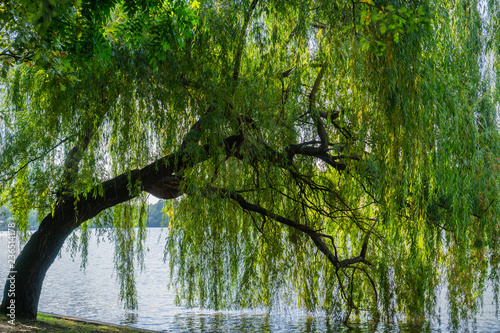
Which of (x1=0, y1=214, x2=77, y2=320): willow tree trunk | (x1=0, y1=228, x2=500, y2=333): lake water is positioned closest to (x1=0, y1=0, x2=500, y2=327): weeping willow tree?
(x1=0, y1=214, x2=77, y2=320): willow tree trunk

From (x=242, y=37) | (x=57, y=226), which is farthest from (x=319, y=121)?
(x=57, y=226)

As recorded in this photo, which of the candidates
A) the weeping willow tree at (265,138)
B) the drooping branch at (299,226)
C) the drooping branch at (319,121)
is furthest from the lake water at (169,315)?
the drooping branch at (319,121)

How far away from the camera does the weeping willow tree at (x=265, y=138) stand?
4152 mm

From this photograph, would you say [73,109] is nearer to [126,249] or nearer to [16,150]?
[16,150]

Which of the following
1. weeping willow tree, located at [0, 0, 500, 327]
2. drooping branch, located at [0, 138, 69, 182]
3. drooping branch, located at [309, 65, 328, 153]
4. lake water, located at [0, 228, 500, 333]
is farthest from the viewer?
lake water, located at [0, 228, 500, 333]

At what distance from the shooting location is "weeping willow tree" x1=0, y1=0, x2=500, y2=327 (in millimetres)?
4152

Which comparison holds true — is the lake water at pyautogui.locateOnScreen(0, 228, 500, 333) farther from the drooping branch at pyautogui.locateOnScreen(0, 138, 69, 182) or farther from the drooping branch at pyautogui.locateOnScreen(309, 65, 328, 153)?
the drooping branch at pyautogui.locateOnScreen(309, 65, 328, 153)

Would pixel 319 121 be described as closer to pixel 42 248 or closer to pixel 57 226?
pixel 57 226

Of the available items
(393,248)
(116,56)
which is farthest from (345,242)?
(116,56)

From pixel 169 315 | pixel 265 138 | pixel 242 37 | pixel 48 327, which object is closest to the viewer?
pixel 242 37

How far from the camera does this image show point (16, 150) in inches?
219

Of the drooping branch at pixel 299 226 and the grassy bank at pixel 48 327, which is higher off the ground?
the drooping branch at pixel 299 226

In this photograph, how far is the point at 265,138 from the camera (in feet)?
16.3

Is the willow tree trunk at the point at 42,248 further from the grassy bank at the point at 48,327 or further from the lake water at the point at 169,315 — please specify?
the lake water at the point at 169,315
